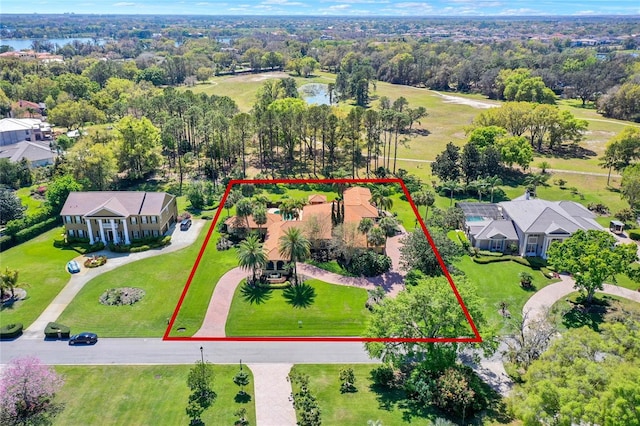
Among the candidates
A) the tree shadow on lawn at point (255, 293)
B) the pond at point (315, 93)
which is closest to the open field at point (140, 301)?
the tree shadow on lawn at point (255, 293)

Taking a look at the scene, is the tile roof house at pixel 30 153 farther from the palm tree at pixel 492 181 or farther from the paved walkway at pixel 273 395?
the palm tree at pixel 492 181

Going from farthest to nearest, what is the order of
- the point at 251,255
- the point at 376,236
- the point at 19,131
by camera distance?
the point at 19,131 → the point at 376,236 → the point at 251,255

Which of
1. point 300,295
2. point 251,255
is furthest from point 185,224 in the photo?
point 300,295

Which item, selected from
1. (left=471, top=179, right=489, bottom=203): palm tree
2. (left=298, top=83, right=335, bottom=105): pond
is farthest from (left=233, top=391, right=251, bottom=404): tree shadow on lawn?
(left=298, top=83, right=335, bottom=105): pond

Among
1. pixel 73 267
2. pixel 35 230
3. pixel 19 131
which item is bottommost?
pixel 73 267

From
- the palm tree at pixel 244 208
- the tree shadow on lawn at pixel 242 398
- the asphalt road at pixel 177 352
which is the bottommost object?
the asphalt road at pixel 177 352

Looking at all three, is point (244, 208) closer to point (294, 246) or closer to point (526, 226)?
point (294, 246)

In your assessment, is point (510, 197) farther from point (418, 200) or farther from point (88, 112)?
point (88, 112)

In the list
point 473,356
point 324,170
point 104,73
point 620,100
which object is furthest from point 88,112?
point 620,100
